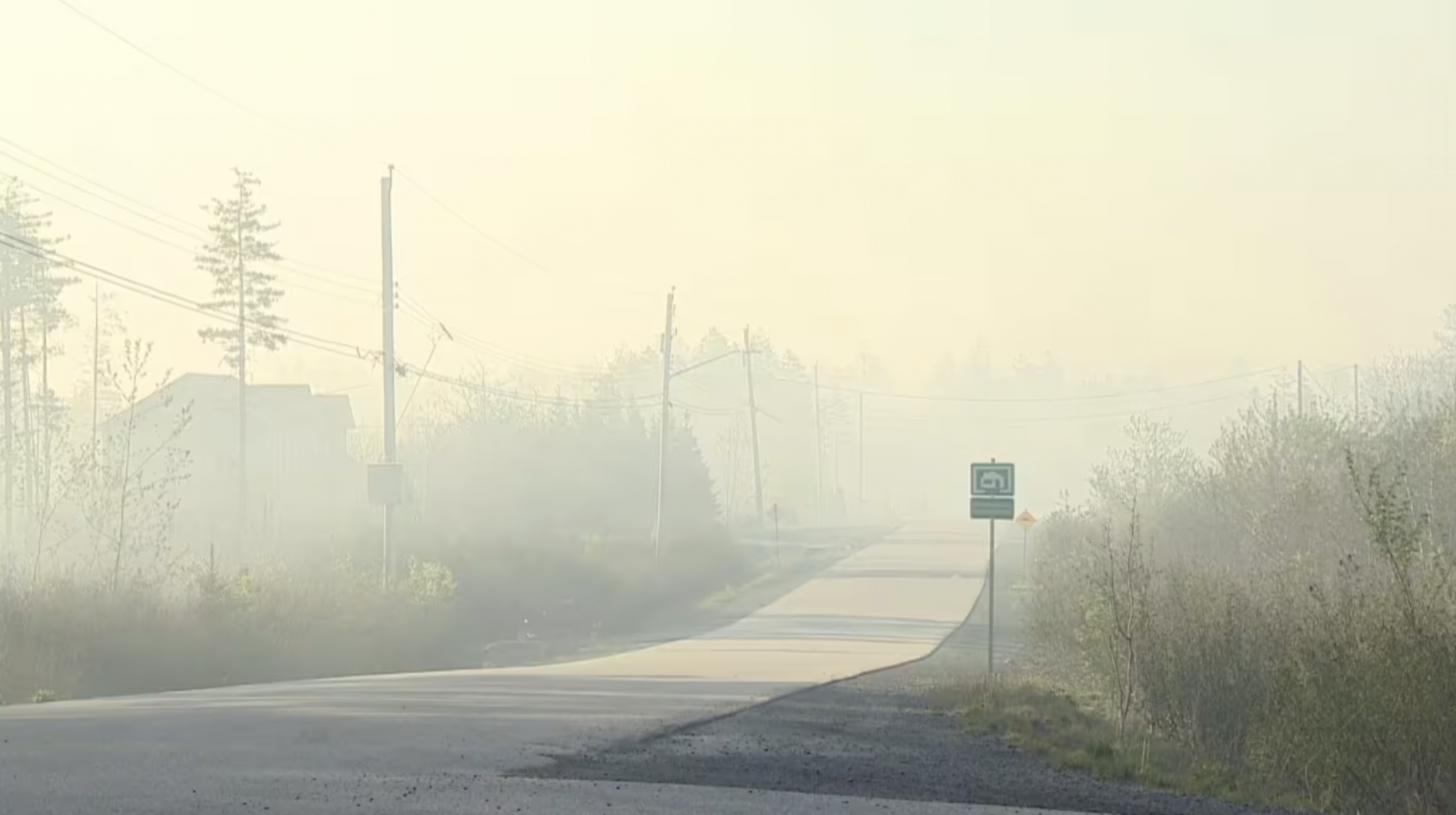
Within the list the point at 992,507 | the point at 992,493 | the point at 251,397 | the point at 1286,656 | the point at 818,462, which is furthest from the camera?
the point at 818,462

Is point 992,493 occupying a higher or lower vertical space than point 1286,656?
higher

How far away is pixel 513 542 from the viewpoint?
201 ft

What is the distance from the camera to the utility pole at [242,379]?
6800cm

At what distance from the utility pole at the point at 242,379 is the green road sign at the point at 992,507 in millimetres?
35331

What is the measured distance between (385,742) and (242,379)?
66511 mm

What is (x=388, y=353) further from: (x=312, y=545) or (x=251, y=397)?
(x=251, y=397)

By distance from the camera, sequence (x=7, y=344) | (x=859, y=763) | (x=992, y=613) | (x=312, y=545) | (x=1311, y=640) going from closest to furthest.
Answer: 1. (x=859, y=763)
2. (x=1311, y=640)
3. (x=992, y=613)
4. (x=312, y=545)
5. (x=7, y=344)

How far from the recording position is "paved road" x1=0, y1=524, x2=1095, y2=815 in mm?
12281

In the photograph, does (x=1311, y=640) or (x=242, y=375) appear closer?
(x=1311, y=640)

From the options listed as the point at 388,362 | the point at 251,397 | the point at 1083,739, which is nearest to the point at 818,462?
the point at 251,397

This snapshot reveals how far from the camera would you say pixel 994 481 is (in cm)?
2895

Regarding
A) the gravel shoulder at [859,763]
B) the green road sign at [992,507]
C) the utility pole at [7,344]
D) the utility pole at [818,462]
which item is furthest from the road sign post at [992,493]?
the utility pole at [818,462]

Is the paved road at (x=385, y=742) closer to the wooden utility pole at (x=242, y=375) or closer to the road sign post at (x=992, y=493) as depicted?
the road sign post at (x=992, y=493)

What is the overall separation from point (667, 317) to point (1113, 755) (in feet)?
167
